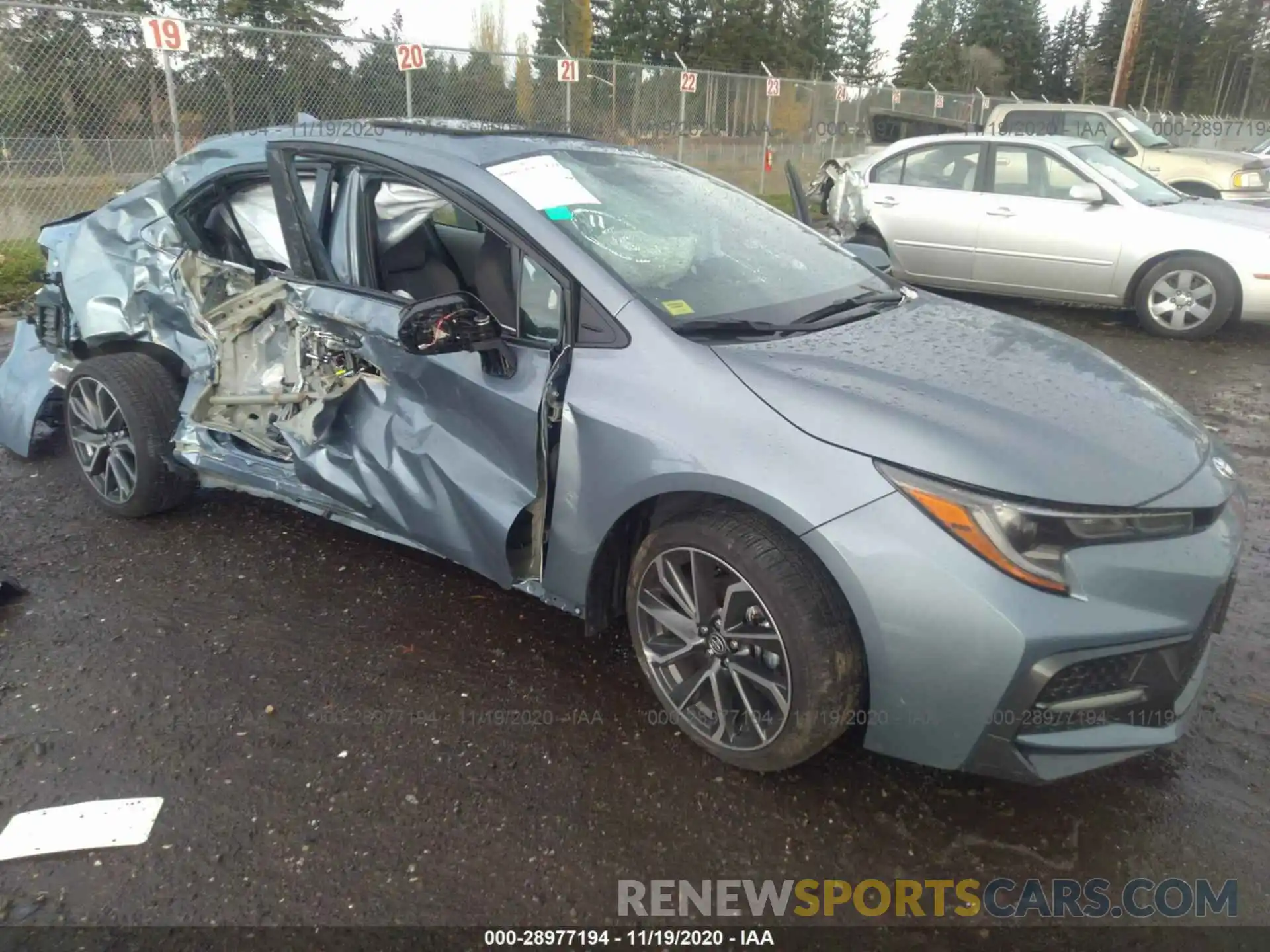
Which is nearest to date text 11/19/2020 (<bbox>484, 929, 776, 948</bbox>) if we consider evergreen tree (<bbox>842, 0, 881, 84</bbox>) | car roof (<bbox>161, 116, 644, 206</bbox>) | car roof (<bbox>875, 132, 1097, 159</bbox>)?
car roof (<bbox>161, 116, 644, 206</bbox>)

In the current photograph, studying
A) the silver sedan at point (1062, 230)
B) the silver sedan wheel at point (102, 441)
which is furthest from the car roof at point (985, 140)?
the silver sedan wheel at point (102, 441)

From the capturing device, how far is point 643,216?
2.97m

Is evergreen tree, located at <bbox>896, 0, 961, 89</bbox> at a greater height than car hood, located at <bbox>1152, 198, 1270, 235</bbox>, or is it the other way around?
evergreen tree, located at <bbox>896, 0, 961, 89</bbox>

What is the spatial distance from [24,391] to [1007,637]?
14.4 ft

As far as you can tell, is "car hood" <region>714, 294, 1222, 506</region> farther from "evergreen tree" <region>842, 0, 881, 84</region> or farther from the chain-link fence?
"evergreen tree" <region>842, 0, 881, 84</region>

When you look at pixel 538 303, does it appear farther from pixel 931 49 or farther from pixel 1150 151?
pixel 931 49

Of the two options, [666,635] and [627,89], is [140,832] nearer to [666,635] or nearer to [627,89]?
[666,635]

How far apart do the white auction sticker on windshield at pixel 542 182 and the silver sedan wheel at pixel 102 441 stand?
200cm

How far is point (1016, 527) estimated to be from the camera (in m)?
2.00

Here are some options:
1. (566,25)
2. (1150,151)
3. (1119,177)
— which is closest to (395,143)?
(1119,177)

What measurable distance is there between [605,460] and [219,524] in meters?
2.23

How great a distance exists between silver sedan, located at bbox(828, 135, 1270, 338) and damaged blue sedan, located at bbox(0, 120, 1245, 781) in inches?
185

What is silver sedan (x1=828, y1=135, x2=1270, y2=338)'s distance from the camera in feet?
22.1

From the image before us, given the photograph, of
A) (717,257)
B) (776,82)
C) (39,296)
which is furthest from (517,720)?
(776,82)
